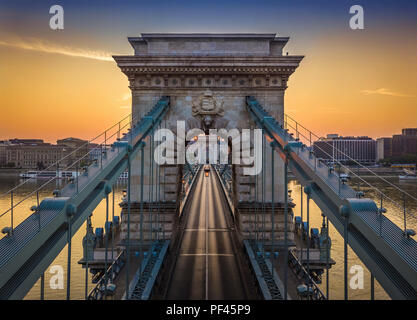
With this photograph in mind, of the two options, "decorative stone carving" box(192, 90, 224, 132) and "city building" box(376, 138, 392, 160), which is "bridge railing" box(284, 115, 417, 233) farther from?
"city building" box(376, 138, 392, 160)

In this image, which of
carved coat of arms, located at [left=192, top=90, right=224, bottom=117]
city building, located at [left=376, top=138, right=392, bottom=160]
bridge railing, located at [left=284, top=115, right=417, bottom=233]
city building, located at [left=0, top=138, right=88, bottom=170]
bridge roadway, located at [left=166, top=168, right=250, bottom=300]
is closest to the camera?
bridge railing, located at [left=284, top=115, right=417, bottom=233]

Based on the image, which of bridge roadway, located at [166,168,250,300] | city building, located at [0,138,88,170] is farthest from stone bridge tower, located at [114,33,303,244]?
city building, located at [0,138,88,170]

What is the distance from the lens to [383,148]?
134 meters

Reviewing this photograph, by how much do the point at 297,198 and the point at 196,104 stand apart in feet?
142

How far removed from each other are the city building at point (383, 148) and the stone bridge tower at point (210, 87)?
407 ft

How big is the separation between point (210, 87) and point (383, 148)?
449 ft

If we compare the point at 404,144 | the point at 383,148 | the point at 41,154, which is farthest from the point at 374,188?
the point at 404,144

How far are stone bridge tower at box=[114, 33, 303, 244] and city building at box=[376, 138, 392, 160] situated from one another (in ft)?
407

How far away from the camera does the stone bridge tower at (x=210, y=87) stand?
1903cm

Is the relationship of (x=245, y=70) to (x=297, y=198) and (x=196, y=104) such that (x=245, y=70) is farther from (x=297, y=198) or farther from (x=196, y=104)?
(x=297, y=198)

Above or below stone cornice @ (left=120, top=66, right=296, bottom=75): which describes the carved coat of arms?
below

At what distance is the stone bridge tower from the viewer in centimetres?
1903

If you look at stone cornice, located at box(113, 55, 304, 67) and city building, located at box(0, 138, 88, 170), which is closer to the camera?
stone cornice, located at box(113, 55, 304, 67)
